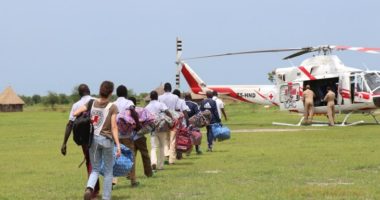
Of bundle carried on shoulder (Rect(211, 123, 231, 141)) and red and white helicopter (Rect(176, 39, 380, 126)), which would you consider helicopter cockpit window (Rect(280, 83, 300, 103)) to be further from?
bundle carried on shoulder (Rect(211, 123, 231, 141))

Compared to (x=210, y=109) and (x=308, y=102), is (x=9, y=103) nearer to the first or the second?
(x=308, y=102)

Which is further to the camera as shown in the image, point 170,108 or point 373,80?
point 373,80

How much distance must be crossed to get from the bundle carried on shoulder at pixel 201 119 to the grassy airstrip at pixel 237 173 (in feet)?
2.52

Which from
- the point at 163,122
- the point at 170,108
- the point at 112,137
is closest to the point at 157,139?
the point at 163,122

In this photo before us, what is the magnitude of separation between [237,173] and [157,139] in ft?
→ 6.61

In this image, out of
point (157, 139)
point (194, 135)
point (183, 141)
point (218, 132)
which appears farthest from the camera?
point (218, 132)

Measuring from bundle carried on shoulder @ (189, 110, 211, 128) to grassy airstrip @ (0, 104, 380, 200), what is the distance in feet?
2.52

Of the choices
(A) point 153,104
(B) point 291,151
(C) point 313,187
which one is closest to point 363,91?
(B) point 291,151

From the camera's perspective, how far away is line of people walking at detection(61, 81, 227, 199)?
30.3 feet

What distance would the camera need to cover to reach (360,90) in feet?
95.3

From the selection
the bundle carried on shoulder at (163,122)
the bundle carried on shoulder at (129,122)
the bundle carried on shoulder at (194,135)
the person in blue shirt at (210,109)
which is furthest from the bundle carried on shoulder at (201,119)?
the bundle carried on shoulder at (129,122)

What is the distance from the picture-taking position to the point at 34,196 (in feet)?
33.7

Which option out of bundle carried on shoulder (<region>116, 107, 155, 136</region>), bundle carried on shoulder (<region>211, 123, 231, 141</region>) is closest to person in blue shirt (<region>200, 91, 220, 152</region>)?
bundle carried on shoulder (<region>211, 123, 231, 141</region>)

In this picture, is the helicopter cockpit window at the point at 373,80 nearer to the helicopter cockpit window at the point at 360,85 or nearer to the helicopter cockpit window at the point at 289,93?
the helicopter cockpit window at the point at 360,85
